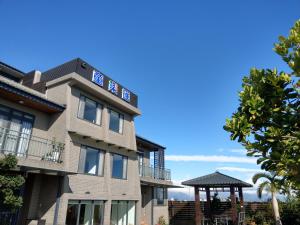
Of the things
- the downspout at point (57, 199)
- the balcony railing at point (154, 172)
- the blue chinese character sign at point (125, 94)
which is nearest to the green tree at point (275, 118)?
the downspout at point (57, 199)

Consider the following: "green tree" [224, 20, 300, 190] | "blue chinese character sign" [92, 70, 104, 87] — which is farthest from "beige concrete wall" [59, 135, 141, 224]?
"green tree" [224, 20, 300, 190]

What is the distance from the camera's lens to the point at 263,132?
17.0 ft

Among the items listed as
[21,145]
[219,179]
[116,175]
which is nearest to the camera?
[21,145]

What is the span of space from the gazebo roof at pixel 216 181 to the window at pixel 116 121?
10228 millimetres

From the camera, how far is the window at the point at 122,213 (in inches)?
668

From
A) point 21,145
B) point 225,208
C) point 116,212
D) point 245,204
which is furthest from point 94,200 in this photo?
point 245,204

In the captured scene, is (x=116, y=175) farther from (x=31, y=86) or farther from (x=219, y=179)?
(x=219, y=179)

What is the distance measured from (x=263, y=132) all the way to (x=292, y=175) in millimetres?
950

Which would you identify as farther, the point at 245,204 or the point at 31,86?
the point at 245,204

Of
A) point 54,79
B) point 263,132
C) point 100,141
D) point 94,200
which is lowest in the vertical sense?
point 94,200

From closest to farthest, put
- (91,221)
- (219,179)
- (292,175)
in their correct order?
(292,175) < (91,221) < (219,179)

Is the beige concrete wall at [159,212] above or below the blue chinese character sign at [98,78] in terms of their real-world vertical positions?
below

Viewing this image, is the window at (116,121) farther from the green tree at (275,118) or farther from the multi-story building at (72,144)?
the green tree at (275,118)

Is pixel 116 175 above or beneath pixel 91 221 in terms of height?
above
